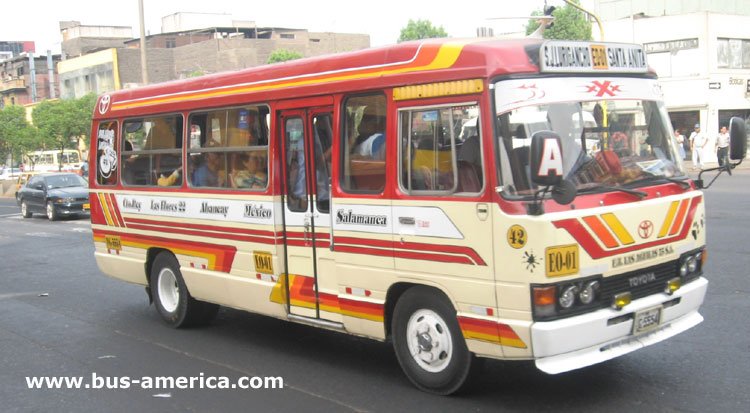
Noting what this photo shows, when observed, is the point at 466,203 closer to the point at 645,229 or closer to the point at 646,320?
the point at 645,229

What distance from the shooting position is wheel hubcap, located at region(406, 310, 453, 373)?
231 inches

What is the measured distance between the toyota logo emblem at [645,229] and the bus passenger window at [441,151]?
119 centimetres

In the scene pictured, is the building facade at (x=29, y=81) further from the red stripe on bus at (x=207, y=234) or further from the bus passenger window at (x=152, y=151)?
the red stripe on bus at (x=207, y=234)

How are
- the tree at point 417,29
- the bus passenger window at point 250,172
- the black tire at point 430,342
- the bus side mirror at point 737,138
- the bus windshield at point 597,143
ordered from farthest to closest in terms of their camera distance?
the tree at point 417,29, the bus passenger window at point 250,172, the bus side mirror at point 737,138, the black tire at point 430,342, the bus windshield at point 597,143

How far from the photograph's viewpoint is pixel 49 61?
9000 centimetres

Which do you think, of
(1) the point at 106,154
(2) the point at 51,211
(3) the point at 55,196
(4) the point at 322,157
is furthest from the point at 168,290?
(2) the point at 51,211

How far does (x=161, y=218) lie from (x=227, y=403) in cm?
340

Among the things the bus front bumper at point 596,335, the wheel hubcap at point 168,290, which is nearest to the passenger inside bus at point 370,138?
the bus front bumper at point 596,335

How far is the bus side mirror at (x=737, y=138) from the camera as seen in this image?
6.12 metres

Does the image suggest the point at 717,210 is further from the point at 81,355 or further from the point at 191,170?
the point at 81,355

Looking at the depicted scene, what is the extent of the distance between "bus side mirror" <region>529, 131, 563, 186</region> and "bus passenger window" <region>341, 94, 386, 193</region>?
1605 mm

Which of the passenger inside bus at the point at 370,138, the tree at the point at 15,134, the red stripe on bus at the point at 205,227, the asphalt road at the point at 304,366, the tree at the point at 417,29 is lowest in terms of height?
the asphalt road at the point at 304,366

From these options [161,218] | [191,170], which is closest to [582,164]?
[191,170]

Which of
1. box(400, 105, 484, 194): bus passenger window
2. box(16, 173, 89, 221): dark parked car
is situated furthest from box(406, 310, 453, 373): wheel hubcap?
box(16, 173, 89, 221): dark parked car
